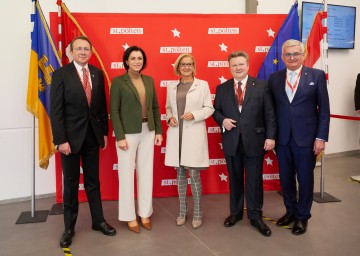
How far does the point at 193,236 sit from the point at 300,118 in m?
1.41

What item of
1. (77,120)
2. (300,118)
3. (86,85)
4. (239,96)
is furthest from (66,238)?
(300,118)

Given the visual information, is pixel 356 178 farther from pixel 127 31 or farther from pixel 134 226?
pixel 127 31

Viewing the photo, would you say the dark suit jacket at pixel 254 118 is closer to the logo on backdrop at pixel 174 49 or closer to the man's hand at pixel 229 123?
the man's hand at pixel 229 123

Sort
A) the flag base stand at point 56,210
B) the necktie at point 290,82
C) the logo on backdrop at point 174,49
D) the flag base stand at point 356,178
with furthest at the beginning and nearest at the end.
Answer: the flag base stand at point 356,178, the logo on backdrop at point 174,49, the flag base stand at point 56,210, the necktie at point 290,82

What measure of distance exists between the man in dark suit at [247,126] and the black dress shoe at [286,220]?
0.22 meters

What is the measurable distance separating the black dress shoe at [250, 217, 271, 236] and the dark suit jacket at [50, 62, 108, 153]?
163 centimetres

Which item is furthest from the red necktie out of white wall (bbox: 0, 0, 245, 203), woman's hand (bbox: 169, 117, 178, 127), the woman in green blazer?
white wall (bbox: 0, 0, 245, 203)

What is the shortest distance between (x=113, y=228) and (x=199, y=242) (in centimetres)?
82

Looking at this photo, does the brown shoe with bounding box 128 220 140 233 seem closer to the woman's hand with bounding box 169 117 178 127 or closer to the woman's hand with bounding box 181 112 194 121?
the woman's hand with bounding box 169 117 178 127

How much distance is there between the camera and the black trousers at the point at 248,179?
314 centimetres

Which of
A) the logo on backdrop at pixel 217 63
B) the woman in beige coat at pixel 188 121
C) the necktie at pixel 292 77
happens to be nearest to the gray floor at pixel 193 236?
the woman in beige coat at pixel 188 121

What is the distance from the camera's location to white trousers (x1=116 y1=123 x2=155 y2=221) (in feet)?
10.2

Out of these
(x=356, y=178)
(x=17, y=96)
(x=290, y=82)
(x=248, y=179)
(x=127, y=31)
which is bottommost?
(x=356, y=178)

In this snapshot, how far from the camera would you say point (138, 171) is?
10.7 feet
